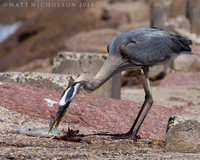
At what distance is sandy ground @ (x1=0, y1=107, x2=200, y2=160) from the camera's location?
17.4 feet

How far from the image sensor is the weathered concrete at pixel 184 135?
5789 millimetres

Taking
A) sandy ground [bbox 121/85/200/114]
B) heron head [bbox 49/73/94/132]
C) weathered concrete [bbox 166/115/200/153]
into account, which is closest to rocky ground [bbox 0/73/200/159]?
weathered concrete [bbox 166/115/200/153]

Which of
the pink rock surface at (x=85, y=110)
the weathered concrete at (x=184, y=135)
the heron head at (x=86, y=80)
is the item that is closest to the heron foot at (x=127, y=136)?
the pink rock surface at (x=85, y=110)

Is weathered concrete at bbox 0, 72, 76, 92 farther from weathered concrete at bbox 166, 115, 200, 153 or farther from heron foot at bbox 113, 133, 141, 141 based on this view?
weathered concrete at bbox 166, 115, 200, 153

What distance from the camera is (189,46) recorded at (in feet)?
24.0

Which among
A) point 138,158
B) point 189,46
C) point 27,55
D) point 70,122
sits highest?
point 189,46

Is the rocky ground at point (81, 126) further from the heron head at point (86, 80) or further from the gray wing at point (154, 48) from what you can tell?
the gray wing at point (154, 48)

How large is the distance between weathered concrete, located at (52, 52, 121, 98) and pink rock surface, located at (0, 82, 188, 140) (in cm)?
178

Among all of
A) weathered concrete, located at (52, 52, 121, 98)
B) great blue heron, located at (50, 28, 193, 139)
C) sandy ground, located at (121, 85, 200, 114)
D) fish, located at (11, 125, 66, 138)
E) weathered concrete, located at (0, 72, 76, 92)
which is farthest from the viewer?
sandy ground, located at (121, 85, 200, 114)

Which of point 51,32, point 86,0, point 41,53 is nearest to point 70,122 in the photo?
point 41,53

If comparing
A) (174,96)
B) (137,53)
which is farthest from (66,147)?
(174,96)

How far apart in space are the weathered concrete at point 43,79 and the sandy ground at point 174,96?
257cm

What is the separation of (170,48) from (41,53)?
22732mm

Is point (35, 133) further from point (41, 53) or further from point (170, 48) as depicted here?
point (41, 53)
